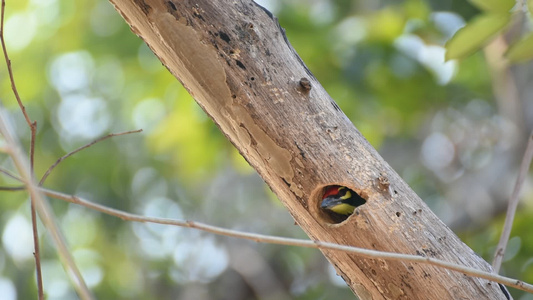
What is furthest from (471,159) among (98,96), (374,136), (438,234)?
(438,234)

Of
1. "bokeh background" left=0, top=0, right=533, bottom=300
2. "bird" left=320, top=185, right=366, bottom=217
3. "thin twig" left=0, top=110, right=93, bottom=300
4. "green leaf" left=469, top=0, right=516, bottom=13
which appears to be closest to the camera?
"thin twig" left=0, top=110, right=93, bottom=300

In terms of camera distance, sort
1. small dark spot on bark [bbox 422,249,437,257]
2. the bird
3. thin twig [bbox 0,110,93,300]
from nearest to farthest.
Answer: thin twig [bbox 0,110,93,300], small dark spot on bark [bbox 422,249,437,257], the bird

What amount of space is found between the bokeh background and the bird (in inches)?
112

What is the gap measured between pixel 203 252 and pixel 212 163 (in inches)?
74.5

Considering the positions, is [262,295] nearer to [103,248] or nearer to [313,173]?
[103,248]

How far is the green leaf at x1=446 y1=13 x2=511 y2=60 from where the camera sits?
240 cm

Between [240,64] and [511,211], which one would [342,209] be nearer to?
[240,64]

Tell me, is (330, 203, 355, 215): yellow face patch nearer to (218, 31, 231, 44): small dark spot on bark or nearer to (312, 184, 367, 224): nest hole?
(312, 184, 367, 224): nest hole

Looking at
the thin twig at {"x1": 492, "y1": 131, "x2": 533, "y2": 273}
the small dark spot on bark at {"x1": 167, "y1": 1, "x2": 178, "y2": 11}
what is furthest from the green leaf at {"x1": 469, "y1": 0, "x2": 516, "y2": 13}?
the small dark spot on bark at {"x1": 167, "y1": 1, "x2": 178, "y2": 11}

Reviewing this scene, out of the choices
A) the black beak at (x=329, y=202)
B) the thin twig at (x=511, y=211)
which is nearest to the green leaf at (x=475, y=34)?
the thin twig at (x=511, y=211)

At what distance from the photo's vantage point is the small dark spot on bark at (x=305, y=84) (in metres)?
1.99

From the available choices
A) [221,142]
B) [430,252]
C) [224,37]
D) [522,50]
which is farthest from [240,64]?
[221,142]

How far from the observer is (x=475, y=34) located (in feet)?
8.00

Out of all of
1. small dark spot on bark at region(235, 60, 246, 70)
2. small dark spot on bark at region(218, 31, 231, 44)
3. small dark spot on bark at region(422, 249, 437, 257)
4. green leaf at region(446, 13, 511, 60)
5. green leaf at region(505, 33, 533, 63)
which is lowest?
small dark spot on bark at region(422, 249, 437, 257)
